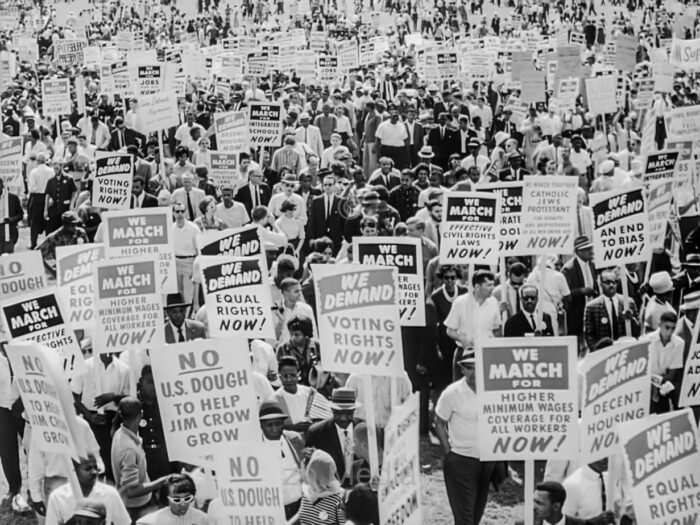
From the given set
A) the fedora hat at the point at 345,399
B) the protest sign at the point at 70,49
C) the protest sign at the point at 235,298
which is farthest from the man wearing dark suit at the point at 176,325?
the protest sign at the point at 70,49

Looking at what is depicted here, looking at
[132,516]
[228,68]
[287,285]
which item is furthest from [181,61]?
[132,516]

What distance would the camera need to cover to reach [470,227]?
13562 mm

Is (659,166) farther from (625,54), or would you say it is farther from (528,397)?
(625,54)

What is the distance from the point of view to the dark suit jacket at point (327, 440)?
1024cm

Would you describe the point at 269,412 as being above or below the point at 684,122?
below

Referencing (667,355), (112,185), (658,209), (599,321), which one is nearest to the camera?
(667,355)

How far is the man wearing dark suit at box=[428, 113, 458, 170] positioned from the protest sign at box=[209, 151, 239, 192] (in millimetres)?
4534

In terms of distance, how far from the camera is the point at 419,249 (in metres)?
11.8

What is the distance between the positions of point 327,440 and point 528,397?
1.87 metres

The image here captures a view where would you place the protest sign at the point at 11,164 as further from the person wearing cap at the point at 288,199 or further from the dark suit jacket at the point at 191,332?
the dark suit jacket at the point at 191,332

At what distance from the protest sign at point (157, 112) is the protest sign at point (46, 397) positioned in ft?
41.4

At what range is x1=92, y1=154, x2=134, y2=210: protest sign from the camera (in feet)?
57.6

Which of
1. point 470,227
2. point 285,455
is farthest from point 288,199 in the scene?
point 285,455

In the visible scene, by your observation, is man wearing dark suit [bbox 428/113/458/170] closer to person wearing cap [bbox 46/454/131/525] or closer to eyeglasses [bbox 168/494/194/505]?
person wearing cap [bbox 46/454/131/525]
